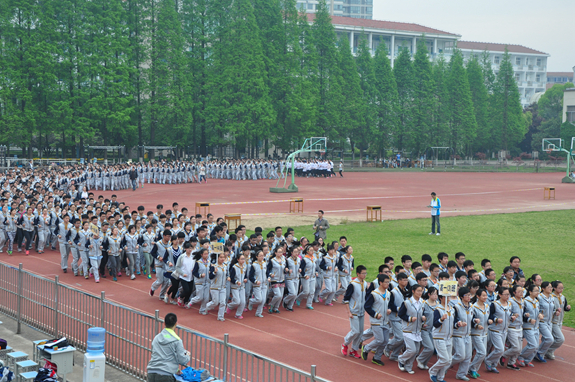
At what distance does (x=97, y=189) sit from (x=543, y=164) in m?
63.2

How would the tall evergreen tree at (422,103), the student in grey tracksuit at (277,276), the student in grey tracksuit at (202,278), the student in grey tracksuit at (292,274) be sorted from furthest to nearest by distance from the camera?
the tall evergreen tree at (422,103) → the student in grey tracksuit at (292,274) → the student in grey tracksuit at (277,276) → the student in grey tracksuit at (202,278)

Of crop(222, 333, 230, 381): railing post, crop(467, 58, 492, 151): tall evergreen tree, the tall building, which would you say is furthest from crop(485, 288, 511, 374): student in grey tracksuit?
the tall building

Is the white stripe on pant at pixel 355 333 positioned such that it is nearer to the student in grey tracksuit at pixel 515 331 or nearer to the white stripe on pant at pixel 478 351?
the white stripe on pant at pixel 478 351

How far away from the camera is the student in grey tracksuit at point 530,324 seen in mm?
9656

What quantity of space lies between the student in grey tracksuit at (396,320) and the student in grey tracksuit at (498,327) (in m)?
1.47

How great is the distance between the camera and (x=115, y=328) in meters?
8.87

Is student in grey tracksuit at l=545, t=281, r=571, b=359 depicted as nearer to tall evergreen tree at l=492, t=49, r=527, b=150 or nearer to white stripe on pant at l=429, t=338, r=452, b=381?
white stripe on pant at l=429, t=338, r=452, b=381

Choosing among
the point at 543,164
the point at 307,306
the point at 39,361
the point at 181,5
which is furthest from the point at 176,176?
the point at 543,164

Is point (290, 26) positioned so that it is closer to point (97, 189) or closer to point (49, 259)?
point (97, 189)

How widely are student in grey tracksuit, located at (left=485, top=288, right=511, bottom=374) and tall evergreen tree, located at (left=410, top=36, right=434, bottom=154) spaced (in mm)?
64305

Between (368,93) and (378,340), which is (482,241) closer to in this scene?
(378,340)

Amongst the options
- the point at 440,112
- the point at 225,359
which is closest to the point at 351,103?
the point at 440,112

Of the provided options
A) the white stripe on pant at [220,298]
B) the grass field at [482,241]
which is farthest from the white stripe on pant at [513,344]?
the white stripe on pant at [220,298]

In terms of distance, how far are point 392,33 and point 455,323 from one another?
10420cm
